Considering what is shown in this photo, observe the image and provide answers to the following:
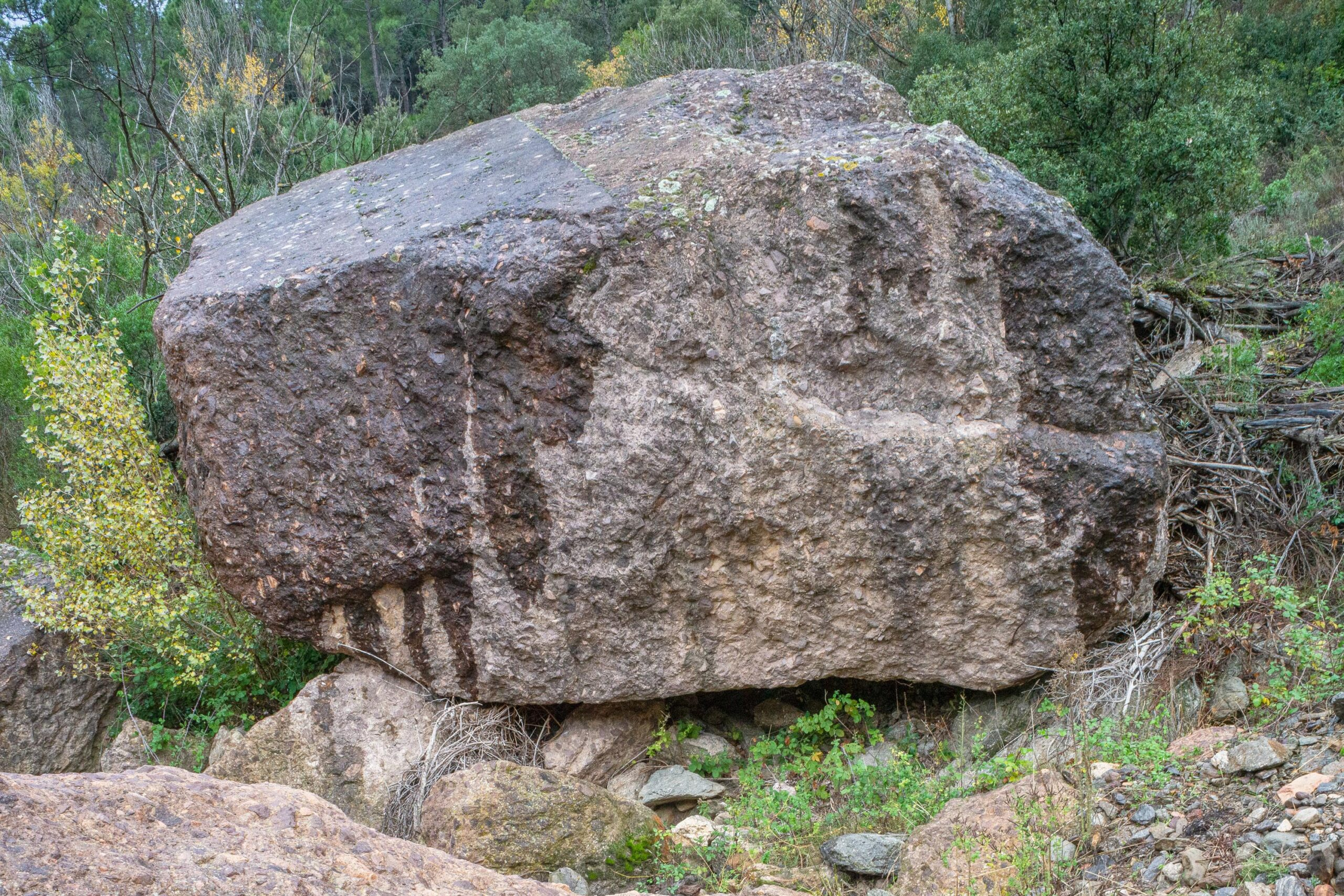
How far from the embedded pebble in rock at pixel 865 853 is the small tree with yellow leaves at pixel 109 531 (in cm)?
315

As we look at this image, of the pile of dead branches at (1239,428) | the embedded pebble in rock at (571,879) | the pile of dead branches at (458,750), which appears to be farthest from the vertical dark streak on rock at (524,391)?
the pile of dead branches at (1239,428)

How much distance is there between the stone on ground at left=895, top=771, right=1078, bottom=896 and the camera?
119 inches

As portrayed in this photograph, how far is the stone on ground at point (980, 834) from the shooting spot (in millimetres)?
3012

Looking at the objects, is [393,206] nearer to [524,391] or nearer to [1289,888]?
[524,391]

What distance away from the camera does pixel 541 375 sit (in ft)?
13.1

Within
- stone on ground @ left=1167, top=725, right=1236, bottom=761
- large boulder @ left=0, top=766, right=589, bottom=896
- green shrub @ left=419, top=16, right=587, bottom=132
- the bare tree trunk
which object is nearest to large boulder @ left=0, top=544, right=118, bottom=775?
large boulder @ left=0, top=766, right=589, bottom=896

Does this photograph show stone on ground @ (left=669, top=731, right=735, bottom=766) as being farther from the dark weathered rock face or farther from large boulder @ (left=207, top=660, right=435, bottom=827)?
large boulder @ (left=207, top=660, right=435, bottom=827)

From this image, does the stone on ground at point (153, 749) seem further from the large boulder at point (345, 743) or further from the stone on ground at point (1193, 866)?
the stone on ground at point (1193, 866)

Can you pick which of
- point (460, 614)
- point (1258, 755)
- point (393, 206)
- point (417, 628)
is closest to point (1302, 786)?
point (1258, 755)

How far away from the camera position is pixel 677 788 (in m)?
4.31

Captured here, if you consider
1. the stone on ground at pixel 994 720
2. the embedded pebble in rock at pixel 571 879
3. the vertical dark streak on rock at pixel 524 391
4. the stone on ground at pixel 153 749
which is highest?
the vertical dark streak on rock at pixel 524 391

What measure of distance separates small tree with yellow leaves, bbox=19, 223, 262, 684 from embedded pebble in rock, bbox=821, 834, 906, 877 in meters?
3.15

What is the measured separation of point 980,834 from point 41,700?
15.6 ft

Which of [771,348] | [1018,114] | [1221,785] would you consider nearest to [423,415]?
[771,348]
